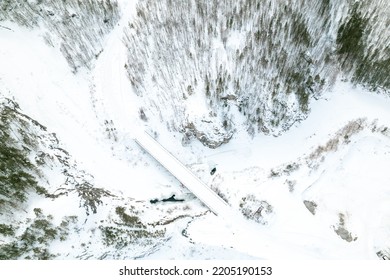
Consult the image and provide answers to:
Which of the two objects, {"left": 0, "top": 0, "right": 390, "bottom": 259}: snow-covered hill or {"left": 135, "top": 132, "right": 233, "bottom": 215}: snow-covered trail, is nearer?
{"left": 0, "top": 0, "right": 390, "bottom": 259}: snow-covered hill

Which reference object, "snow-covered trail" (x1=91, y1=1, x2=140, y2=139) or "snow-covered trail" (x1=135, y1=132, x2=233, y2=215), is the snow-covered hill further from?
"snow-covered trail" (x1=135, y1=132, x2=233, y2=215)

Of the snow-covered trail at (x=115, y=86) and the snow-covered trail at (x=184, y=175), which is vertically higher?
the snow-covered trail at (x=115, y=86)

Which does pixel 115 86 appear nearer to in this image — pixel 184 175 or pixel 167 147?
pixel 167 147

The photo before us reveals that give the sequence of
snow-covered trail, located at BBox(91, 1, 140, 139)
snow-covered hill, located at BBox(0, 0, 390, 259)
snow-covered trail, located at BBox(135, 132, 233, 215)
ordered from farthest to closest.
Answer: snow-covered trail, located at BBox(91, 1, 140, 139) < snow-covered trail, located at BBox(135, 132, 233, 215) < snow-covered hill, located at BBox(0, 0, 390, 259)

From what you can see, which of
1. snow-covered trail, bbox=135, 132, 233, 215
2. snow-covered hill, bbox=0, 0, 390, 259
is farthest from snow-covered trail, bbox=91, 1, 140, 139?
snow-covered trail, bbox=135, 132, 233, 215

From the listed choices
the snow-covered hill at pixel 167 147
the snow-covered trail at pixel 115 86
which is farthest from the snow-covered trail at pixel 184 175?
the snow-covered trail at pixel 115 86

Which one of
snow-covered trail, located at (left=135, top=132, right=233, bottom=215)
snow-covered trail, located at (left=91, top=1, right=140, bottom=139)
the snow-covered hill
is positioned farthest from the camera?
snow-covered trail, located at (left=91, top=1, right=140, bottom=139)

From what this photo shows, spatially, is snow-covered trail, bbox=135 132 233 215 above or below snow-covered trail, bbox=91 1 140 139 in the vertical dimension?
below

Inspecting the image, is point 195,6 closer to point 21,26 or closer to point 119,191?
point 21,26

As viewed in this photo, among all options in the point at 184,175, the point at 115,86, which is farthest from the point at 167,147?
the point at 115,86

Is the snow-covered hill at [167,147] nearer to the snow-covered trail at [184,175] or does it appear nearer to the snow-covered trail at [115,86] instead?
the snow-covered trail at [115,86]
